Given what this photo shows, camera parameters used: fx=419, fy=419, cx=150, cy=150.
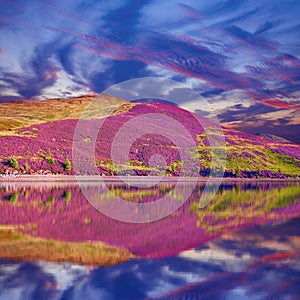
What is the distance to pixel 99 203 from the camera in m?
37.1

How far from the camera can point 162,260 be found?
52.6ft

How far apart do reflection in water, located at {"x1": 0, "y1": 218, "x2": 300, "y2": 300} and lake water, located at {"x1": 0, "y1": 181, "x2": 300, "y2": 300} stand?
0.09 feet

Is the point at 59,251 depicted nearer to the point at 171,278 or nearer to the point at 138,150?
the point at 171,278

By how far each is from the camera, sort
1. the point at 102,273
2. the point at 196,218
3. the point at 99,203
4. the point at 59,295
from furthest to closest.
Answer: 1. the point at 99,203
2. the point at 196,218
3. the point at 102,273
4. the point at 59,295

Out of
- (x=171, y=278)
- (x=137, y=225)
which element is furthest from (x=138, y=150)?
(x=171, y=278)

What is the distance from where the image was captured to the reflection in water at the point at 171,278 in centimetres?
1202

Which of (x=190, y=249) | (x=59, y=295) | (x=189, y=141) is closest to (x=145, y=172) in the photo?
(x=189, y=141)

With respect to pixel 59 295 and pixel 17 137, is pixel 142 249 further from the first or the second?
pixel 17 137

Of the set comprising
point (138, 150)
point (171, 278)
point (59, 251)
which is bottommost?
point (171, 278)

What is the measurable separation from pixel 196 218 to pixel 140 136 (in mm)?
104252

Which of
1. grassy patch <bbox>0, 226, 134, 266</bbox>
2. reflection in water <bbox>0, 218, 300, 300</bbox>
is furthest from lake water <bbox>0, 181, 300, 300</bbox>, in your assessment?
grassy patch <bbox>0, 226, 134, 266</bbox>

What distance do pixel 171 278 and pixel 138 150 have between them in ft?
346

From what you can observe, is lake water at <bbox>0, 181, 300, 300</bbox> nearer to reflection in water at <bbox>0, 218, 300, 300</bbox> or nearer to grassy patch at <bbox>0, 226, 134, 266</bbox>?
reflection in water at <bbox>0, 218, 300, 300</bbox>

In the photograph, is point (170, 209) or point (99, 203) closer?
point (170, 209)
